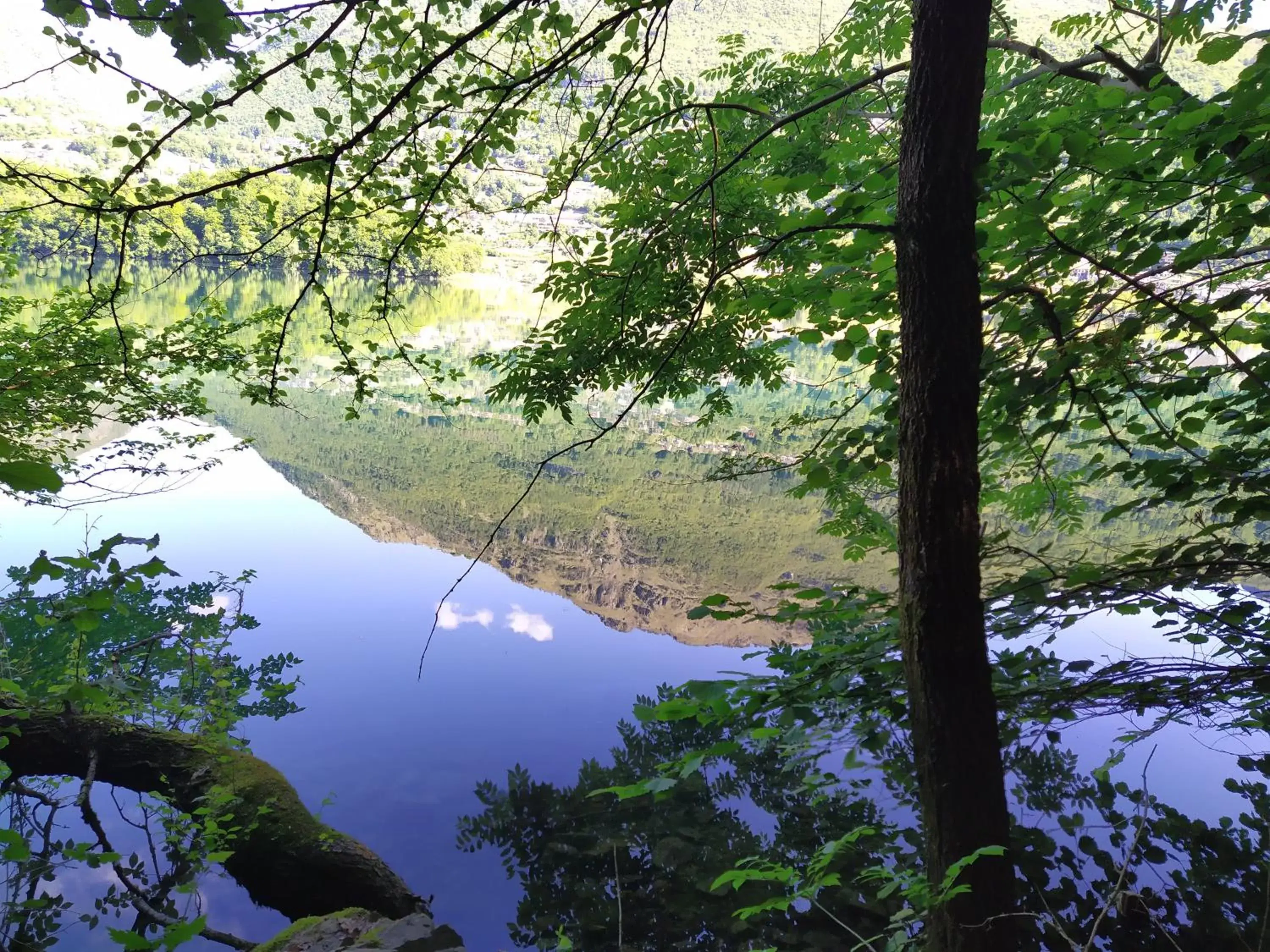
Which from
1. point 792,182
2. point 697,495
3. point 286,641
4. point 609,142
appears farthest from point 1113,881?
point 697,495

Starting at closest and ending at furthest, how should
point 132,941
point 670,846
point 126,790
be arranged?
1. point 132,941
2. point 670,846
3. point 126,790

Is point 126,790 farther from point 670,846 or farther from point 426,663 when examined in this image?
point 670,846

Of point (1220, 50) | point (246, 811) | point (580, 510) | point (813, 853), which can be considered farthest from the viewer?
point (580, 510)

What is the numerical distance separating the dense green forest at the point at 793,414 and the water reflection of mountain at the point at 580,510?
4358 millimetres

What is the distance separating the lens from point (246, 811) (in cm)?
498

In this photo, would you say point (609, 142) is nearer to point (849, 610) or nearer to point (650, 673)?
point (849, 610)

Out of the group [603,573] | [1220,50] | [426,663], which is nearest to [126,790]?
[426,663]

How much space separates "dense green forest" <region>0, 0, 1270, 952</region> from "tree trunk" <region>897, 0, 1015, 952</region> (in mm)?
11

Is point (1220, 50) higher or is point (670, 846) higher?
point (1220, 50)

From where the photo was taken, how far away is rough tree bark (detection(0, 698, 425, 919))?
4836mm

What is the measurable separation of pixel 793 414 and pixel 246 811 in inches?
200

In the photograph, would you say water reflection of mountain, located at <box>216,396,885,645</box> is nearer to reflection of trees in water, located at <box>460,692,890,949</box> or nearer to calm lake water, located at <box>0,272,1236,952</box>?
calm lake water, located at <box>0,272,1236,952</box>

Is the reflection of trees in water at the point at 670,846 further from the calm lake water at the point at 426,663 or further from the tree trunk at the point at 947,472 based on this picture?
the tree trunk at the point at 947,472

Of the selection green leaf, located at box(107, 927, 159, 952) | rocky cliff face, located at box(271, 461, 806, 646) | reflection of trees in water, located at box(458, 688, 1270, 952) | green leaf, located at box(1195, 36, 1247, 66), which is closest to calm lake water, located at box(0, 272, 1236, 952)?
rocky cliff face, located at box(271, 461, 806, 646)
